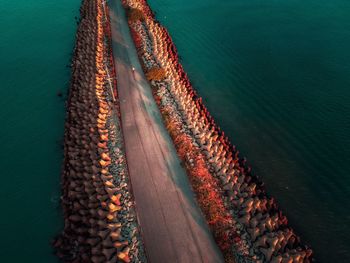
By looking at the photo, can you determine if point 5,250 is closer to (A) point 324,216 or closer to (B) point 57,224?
(B) point 57,224

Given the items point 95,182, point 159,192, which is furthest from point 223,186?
point 95,182

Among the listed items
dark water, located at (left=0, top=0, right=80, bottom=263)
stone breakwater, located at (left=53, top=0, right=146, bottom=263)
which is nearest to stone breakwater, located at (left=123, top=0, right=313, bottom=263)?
stone breakwater, located at (left=53, top=0, right=146, bottom=263)

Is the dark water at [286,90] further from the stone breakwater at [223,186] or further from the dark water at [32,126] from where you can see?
the dark water at [32,126]

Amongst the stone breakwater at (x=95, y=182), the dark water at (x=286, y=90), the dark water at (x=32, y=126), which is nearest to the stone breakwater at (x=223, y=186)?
the dark water at (x=286, y=90)

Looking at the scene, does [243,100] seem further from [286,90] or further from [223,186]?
[223,186]

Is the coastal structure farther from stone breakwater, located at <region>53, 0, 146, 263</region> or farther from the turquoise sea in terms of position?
the turquoise sea
